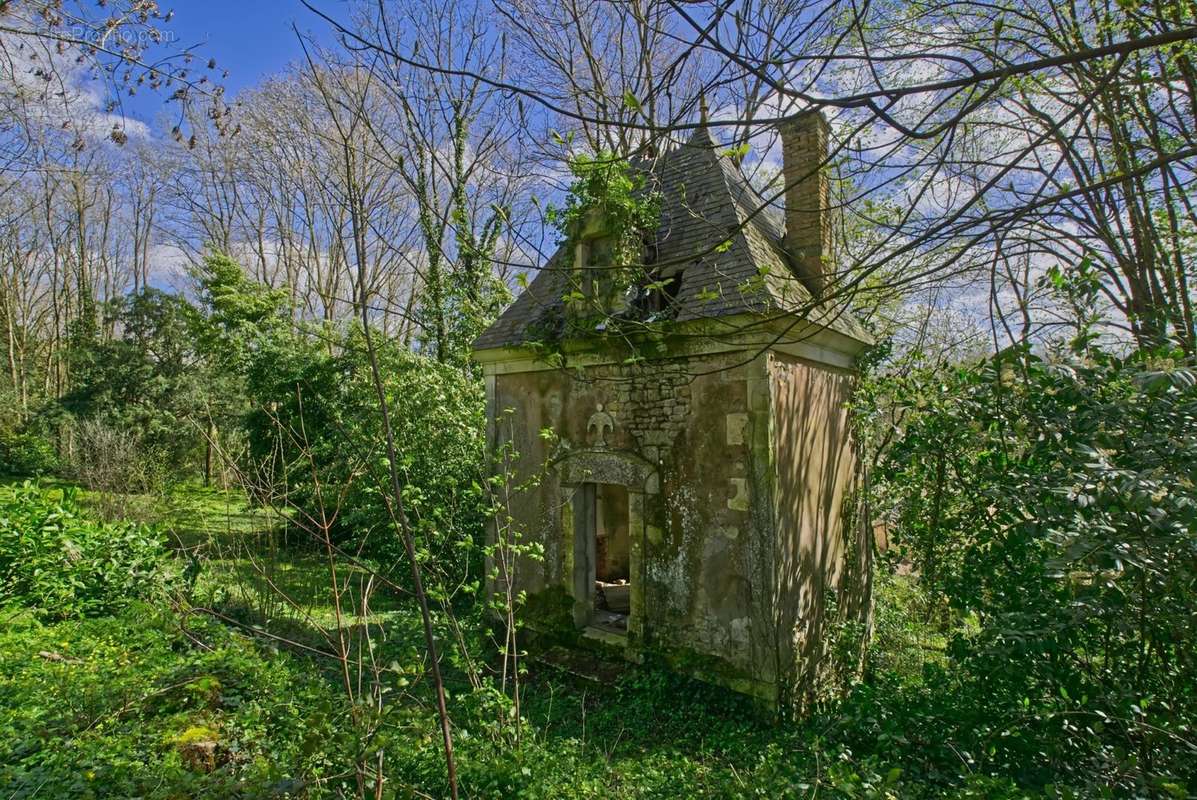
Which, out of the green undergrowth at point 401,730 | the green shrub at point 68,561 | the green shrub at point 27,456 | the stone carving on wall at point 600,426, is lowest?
the green undergrowth at point 401,730

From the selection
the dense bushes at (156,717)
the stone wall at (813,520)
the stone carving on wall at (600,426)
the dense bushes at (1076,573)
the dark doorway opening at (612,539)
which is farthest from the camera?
the dark doorway opening at (612,539)

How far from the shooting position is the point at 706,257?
261 inches

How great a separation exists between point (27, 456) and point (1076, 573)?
86.3 feet

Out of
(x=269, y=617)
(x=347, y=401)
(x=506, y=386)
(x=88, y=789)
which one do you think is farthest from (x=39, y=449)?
(x=88, y=789)

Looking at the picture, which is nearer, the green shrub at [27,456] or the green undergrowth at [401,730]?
the green undergrowth at [401,730]

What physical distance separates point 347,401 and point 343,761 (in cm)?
1056

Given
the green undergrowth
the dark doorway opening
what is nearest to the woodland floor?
the green undergrowth

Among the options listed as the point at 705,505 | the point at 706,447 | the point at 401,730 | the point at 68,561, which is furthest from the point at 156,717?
the point at 706,447

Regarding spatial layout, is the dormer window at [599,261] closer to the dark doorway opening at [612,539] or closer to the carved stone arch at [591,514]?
the carved stone arch at [591,514]

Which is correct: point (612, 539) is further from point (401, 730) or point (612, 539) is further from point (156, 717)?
point (156, 717)

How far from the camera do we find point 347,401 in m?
13.8

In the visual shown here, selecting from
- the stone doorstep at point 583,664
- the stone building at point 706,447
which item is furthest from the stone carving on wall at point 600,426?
the stone doorstep at point 583,664

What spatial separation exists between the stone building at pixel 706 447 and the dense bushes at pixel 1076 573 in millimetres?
1493

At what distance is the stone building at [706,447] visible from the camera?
614cm
